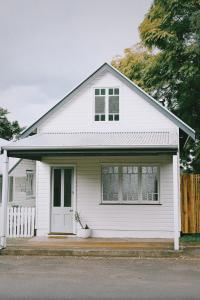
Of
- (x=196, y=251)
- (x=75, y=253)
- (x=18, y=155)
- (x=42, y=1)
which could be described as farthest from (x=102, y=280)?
(x=42, y=1)

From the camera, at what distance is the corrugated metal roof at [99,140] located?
13.7m

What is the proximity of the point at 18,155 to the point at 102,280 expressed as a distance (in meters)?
6.08

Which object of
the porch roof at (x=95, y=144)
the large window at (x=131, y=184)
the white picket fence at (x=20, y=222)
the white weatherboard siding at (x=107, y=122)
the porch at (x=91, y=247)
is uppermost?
the white weatherboard siding at (x=107, y=122)

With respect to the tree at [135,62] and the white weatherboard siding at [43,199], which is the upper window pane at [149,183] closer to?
the white weatherboard siding at [43,199]

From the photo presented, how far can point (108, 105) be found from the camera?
16.8 meters

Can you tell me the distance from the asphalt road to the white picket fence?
3232 mm

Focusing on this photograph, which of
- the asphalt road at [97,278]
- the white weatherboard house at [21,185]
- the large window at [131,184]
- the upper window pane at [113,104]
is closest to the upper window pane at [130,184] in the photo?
the large window at [131,184]

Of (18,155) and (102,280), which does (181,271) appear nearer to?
(102,280)

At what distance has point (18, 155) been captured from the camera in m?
14.4

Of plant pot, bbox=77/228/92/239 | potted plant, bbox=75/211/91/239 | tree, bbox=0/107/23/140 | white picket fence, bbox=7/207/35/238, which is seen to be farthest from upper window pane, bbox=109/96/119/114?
tree, bbox=0/107/23/140

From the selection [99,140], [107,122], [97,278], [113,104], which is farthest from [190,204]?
[97,278]

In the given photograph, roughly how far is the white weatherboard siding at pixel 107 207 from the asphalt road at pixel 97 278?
345cm

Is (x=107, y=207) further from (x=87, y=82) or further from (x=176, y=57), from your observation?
(x=176, y=57)

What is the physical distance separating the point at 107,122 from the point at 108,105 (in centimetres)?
67
